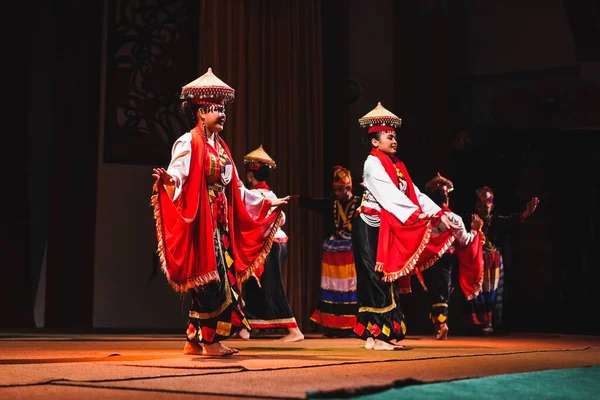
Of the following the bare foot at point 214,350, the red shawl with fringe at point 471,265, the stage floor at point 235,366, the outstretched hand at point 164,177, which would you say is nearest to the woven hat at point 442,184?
the red shawl with fringe at point 471,265

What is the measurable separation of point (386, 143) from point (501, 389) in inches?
98.7

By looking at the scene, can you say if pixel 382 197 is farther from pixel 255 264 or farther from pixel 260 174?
pixel 260 174

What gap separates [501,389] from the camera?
330cm

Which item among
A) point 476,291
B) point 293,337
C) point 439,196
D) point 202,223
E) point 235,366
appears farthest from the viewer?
point 476,291

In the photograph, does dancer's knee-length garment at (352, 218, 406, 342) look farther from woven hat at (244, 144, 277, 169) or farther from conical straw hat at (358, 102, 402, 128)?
woven hat at (244, 144, 277, 169)

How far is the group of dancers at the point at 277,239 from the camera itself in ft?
14.9

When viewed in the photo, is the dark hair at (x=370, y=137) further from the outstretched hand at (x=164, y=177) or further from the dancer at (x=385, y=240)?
the outstretched hand at (x=164, y=177)

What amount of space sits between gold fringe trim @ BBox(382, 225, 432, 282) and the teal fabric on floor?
149cm

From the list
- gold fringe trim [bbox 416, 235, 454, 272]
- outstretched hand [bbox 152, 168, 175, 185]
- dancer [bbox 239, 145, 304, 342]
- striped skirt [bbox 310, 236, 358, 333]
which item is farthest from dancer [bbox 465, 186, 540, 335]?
outstretched hand [bbox 152, 168, 175, 185]

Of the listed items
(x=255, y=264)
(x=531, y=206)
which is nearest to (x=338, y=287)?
(x=531, y=206)

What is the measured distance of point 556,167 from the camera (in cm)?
834

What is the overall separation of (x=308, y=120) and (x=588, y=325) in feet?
9.62

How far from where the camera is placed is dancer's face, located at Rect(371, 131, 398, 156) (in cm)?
561

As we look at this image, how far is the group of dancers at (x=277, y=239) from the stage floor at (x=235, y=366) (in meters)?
0.27
